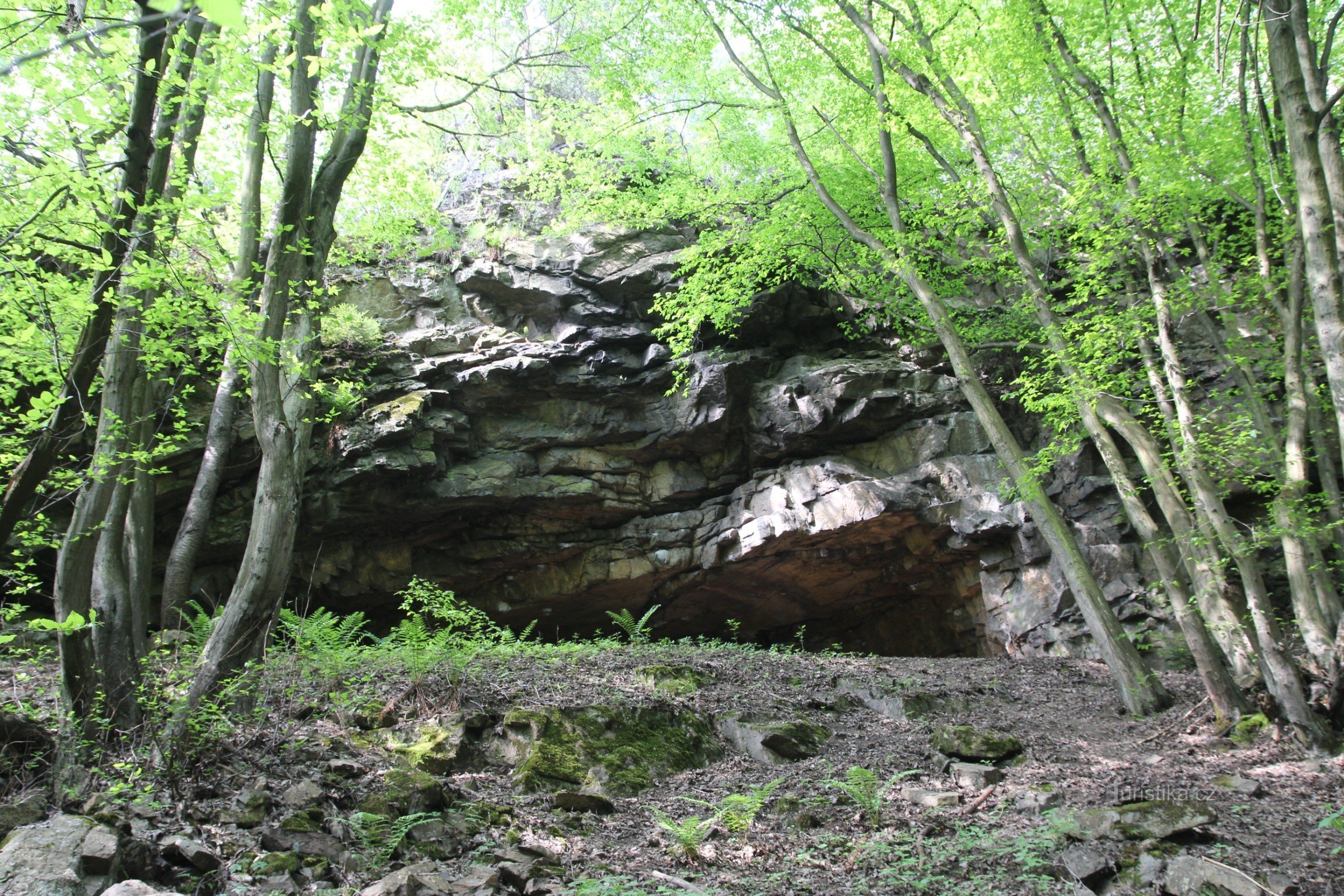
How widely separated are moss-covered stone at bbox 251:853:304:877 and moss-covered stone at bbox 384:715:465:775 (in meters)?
1.54

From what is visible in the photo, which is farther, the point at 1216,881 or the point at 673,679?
the point at 673,679

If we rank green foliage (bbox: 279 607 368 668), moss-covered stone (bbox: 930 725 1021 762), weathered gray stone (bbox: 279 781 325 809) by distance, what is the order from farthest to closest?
green foliage (bbox: 279 607 368 668)
moss-covered stone (bbox: 930 725 1021 762)
weathered gray stone (bbox: 279 781 325 809)

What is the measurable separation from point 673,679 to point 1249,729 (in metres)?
5.26

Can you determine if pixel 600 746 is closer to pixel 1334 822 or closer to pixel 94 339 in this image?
pixel 94 339

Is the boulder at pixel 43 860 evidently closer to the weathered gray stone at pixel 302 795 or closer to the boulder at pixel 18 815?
the boulder at pixel 18 815

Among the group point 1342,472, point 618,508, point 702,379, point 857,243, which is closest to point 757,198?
point 857,243

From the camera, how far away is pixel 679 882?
12.1 ft

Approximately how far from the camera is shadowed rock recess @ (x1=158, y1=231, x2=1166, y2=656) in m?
13.5

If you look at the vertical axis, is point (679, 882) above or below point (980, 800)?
above

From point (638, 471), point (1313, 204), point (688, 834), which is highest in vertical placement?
point (1313, 204)

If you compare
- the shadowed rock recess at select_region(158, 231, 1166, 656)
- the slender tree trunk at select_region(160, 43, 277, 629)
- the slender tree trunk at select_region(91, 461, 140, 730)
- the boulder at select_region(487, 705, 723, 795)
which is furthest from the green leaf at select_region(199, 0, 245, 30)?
the shadowed rock recess at select_region(158, 231, 1166, 656)

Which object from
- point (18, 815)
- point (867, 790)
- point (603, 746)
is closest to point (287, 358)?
point (18, 815)

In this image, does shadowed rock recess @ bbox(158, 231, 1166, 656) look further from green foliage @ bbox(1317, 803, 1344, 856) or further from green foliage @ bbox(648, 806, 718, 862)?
green foliage @ bbox(648, 806, 718, 862)

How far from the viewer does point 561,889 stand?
11.7 ft
